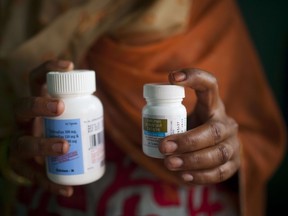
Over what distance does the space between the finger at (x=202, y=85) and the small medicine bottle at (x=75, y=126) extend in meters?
0.12

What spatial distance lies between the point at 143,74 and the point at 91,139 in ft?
0.62

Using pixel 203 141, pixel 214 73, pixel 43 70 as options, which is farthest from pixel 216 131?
pixel 43 70

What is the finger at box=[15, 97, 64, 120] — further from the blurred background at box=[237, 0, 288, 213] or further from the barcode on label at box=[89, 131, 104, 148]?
the blurred background at box=[237, 0, 288, 213]

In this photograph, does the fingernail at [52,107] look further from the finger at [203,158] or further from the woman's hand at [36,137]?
the finger at [203,158]

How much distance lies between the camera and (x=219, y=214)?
616 millimetres

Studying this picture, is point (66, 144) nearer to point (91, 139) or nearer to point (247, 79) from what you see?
point (91, 139)

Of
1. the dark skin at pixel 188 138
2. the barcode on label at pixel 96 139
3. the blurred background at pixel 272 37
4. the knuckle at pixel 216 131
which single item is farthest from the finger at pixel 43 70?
the blurred background at pixel 272 37

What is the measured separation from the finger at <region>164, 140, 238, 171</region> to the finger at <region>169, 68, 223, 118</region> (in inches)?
2.2

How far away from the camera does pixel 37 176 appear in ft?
1.78

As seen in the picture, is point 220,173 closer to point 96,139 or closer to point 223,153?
point 223,153

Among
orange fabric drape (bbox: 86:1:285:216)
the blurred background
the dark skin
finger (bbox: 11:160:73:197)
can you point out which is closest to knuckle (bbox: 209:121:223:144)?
the dark skin

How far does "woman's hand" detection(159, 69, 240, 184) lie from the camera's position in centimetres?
40

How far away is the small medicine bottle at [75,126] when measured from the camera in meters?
0.41

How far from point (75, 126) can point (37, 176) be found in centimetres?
19
